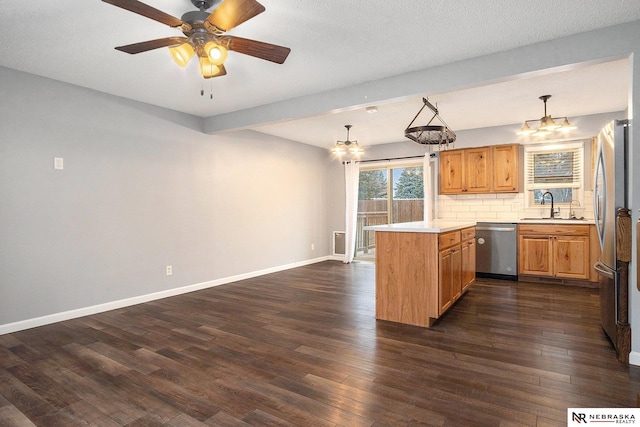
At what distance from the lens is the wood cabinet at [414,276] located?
10.7 feet

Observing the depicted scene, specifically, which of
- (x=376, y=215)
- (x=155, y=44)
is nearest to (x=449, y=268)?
(x=155, y=44)

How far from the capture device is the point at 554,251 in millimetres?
5031

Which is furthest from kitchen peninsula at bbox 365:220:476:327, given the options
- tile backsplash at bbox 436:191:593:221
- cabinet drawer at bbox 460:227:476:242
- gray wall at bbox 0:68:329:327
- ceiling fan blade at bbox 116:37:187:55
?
gray wall at bbox 0:68:329:327

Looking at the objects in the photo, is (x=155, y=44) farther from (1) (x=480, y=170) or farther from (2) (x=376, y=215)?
(2) (x=376, y=215)

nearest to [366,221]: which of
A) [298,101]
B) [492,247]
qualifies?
[492,247]

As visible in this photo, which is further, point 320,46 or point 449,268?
point 449,268

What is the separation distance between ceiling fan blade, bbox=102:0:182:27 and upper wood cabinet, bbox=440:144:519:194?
16.8ft

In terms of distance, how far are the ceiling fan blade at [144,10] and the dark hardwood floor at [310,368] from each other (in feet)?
7.13

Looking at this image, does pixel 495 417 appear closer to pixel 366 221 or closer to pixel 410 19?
pixel 410 19

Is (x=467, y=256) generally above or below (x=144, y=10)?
below

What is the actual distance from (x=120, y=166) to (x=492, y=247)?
5300 mm

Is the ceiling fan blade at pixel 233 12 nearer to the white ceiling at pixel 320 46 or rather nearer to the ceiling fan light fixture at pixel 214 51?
Result: the ceiling fan light fixture at pixel 214 51

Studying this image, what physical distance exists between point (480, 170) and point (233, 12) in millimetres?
5044

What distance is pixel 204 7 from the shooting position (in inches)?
89.3
